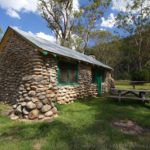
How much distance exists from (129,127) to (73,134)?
2148 millimetres

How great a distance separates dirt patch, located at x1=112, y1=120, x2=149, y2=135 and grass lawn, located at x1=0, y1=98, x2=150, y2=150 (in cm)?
22

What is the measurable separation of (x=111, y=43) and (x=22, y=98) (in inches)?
1496

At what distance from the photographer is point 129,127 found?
7.07 m

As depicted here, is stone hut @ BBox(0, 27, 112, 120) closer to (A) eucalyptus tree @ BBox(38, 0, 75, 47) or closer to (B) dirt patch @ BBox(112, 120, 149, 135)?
(B) dirt patch @ BBox(112, 120, 149, 135)

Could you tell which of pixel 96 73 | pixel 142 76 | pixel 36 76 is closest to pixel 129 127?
pixel 36 76

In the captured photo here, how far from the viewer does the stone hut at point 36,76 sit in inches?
336

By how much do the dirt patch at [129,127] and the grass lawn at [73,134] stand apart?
216 millimetres

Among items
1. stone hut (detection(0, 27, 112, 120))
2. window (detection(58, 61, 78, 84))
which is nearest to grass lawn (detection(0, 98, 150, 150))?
stone hut (detection(0, 27, 112, 120))

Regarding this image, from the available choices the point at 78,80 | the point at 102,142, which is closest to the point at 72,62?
the point at 78,80

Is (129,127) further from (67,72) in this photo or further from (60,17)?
(60,17)

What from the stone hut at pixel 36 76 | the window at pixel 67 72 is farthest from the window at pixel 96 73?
the window at pixel 67 72

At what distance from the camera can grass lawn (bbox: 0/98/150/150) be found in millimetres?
5250

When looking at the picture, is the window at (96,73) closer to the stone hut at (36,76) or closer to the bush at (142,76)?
the stone hut at (36,76)

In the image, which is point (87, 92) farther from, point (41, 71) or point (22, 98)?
point (22, 98)
